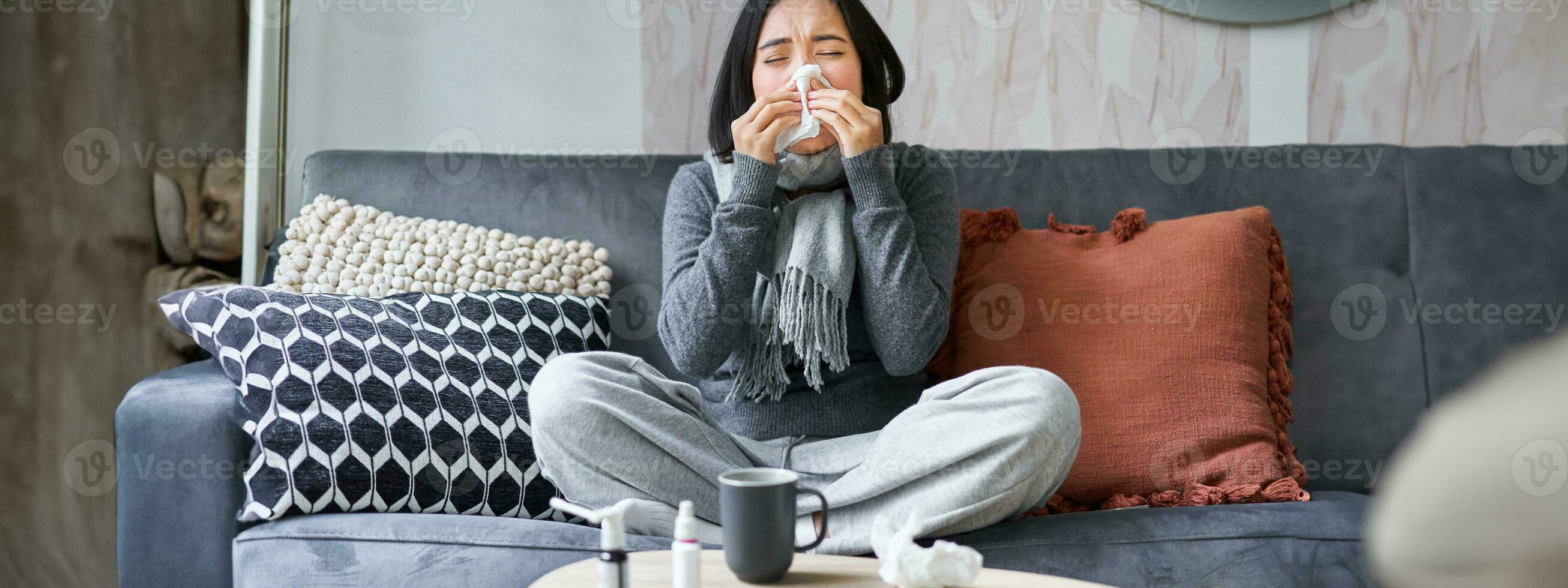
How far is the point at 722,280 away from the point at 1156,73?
1.27 meters

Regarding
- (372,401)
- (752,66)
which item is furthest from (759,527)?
(752,66)

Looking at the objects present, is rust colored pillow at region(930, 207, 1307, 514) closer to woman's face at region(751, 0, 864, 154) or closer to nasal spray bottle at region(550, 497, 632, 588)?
woman's face at region(751, 0, 864, 154)

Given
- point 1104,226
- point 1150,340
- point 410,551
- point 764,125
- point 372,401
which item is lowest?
point 410,551

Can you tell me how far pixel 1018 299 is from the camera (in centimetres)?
157

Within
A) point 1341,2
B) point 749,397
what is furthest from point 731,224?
point 1341,2

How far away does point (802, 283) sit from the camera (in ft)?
4.70

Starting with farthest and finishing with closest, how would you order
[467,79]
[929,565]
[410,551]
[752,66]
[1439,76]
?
[467,79]
[1439,76]
[752,66]
[410,551]
[929,565]

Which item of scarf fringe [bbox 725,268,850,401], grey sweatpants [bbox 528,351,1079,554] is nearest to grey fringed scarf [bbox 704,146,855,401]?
scarf fringe [bbox 725,268,850,401]

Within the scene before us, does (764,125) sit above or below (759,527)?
above

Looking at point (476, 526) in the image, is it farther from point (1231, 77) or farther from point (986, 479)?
point (1231, 77)

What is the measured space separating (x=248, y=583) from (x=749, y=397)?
2.23 feet

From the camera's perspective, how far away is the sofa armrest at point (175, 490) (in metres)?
1.24

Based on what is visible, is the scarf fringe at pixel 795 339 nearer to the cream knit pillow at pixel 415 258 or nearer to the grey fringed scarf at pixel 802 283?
the grey fringed scarf at pixel 802 283

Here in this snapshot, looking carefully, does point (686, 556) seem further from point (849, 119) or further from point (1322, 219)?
point (1322, 219)
